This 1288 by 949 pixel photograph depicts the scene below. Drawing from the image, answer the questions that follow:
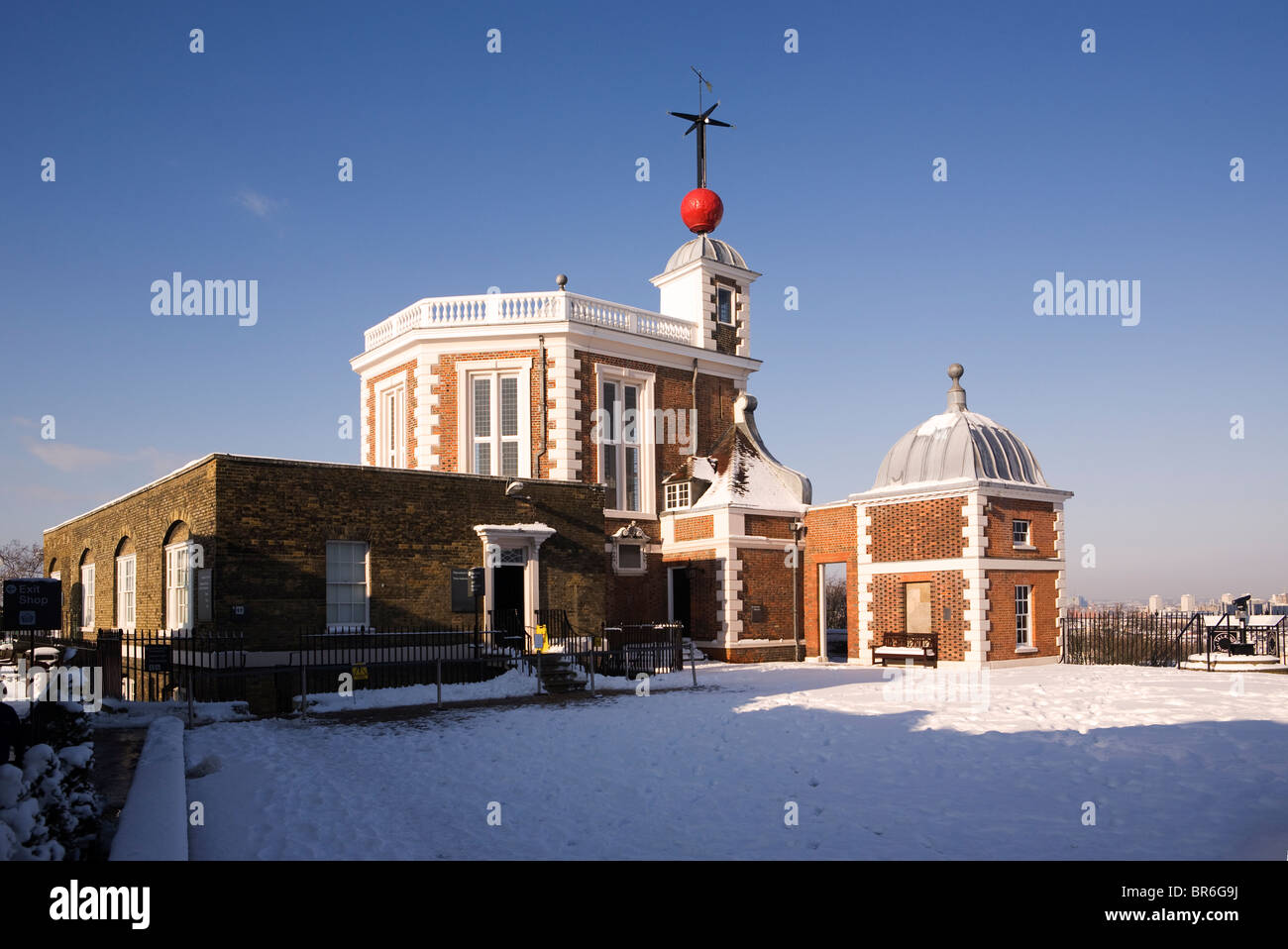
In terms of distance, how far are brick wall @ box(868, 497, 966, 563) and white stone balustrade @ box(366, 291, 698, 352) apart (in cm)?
Answer: 923

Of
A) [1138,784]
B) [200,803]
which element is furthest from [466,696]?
[1138,784]

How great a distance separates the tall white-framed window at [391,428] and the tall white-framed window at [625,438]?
6290mm

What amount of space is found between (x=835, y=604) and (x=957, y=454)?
2973 centimetres

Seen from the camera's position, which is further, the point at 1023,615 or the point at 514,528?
the point at 1023,615

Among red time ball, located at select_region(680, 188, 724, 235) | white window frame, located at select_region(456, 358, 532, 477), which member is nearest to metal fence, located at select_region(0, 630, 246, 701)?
white window frame, located at select_region(456, 358, 532, 477)

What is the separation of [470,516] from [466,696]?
4954 millimetres

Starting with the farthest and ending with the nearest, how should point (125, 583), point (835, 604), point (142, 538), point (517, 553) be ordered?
point (835, 604) → point (125, 583) → point (142, 538) → point (517, 553)

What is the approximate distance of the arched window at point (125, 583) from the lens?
2427cm

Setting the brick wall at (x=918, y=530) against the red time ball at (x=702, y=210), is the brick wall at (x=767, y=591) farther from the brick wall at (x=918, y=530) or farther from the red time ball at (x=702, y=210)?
the red time ball at (x=702, y=210)

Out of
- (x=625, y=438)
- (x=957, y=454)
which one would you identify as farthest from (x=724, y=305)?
(x=957, y=454)

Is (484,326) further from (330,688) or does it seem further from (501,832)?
(501,832)

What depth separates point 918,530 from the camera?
2625cm

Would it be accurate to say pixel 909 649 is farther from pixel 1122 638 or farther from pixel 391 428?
pixel 391 428
